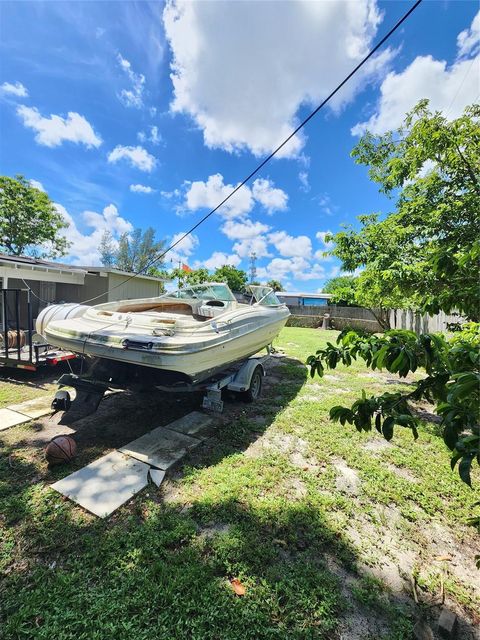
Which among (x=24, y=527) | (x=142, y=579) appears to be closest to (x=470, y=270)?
(x=142, y=579)

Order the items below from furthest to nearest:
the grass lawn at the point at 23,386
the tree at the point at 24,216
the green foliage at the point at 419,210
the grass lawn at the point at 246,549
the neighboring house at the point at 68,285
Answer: the tree at the point at 24,216 < the neighboring house at the point at 68,285 < the grass lawn at the point at 23,386 < the green foliage at the point at 419,210 < the grass lawn at the point at 246,549

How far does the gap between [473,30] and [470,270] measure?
13.0 feet

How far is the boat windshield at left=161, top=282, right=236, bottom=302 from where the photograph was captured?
18.3 feet

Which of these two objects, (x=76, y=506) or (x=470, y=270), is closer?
(x=470, y=270)

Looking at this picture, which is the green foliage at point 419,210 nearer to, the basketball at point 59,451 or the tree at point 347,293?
the tree at point 347,293

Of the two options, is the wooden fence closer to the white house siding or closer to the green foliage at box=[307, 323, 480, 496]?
the green foliage at box=[307, 323, 480, 496]

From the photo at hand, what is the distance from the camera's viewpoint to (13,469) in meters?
2.88

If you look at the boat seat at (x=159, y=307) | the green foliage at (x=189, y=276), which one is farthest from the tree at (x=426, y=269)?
the green foliage at (x=189, y=276)

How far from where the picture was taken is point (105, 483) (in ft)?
8.94

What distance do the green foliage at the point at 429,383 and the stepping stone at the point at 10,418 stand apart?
13.7 ft

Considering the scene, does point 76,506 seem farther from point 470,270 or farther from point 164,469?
point 470,270

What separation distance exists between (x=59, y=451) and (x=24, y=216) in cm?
2323

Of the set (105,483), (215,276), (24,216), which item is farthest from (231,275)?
(105,483)

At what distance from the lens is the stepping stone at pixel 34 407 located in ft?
13.5
